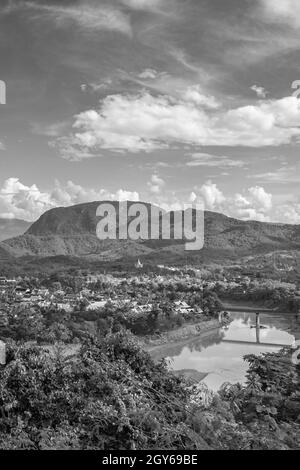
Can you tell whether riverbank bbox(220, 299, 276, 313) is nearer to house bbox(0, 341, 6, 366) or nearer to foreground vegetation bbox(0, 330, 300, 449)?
foreground vegetation bbox(0, 330, 300, 449)

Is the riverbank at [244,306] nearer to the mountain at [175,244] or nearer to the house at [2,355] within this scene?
the house at [2,355]

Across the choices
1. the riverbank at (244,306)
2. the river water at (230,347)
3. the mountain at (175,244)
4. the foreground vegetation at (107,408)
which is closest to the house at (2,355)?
the foreground vegetation at (107,408)

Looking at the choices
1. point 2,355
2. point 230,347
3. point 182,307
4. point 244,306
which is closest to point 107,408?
point 2,355

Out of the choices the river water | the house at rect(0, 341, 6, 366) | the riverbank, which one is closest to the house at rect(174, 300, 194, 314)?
the river water

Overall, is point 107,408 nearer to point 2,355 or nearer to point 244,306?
point 2,355

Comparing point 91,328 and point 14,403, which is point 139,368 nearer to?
point 14,403
